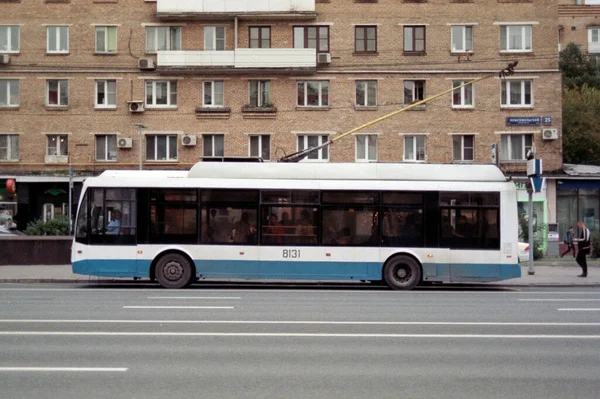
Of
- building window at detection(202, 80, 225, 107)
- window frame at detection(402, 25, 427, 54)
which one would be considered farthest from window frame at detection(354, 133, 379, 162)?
building window at detection(202, 80, 225, 107)

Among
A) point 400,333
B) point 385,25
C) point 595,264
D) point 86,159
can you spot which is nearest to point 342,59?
point 385,25

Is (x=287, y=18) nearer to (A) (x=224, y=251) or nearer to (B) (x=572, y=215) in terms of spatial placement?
(B) (x=572, y=215)

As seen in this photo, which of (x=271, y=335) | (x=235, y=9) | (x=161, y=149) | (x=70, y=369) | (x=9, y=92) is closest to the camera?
(x=70, y=369)

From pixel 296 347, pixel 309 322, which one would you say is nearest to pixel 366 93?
pixel 309 322

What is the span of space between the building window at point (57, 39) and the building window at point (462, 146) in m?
22.2

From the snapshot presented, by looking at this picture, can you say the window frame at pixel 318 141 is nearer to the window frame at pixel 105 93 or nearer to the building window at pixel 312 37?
the building window at pixel 312 37

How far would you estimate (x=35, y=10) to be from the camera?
41.5m

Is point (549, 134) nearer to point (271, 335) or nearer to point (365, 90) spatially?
point (365, 90)

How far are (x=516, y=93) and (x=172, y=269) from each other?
27984 mm

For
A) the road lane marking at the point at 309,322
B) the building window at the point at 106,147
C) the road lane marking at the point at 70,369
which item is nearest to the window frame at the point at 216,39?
the building window at the point at 106,147

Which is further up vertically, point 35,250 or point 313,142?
point 313,142

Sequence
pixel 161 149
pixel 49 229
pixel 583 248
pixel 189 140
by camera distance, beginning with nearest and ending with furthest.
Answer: pixel 583 248, pixel 49 229, pixel 189 140, pixel 161 149

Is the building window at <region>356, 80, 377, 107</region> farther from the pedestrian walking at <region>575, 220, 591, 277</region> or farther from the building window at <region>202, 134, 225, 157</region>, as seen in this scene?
the pedestrian walking at <region>575, 220, 591, 277</region>

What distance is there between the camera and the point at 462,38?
41.4 metres
